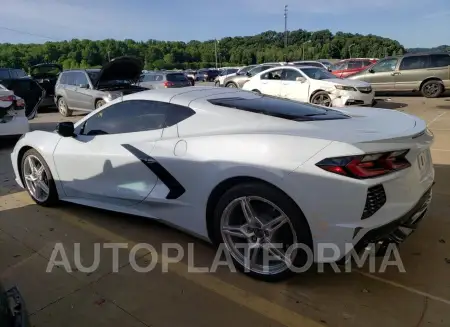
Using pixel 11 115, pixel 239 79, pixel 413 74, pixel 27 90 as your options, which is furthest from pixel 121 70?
pixel 413 74

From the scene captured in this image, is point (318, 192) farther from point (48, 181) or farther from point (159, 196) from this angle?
point (48, 181)

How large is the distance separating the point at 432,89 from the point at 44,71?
46.9 feet

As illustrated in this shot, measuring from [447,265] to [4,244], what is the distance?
11.9 feet

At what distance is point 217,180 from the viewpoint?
2.64m

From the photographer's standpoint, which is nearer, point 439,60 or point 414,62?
point 439,60

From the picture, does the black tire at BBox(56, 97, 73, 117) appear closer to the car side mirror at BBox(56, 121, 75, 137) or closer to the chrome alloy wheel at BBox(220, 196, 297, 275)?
the car side mirror at BBox(56, 121, 75, 137)

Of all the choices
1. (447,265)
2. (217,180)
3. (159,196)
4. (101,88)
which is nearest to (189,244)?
(159,196)

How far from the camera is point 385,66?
14305 mm

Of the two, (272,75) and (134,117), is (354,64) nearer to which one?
(272,75)

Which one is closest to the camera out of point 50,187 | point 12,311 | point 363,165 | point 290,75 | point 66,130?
point 12,311

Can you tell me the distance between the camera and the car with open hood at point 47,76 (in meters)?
13.5

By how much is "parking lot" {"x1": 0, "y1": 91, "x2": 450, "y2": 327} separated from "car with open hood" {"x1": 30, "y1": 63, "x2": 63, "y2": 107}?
11.4 metres

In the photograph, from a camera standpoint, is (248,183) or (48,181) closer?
(248,183)

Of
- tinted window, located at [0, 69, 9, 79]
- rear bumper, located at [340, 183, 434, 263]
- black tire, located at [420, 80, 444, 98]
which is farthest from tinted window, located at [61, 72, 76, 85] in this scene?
black tire, located at [420, 80, 444, 98]
